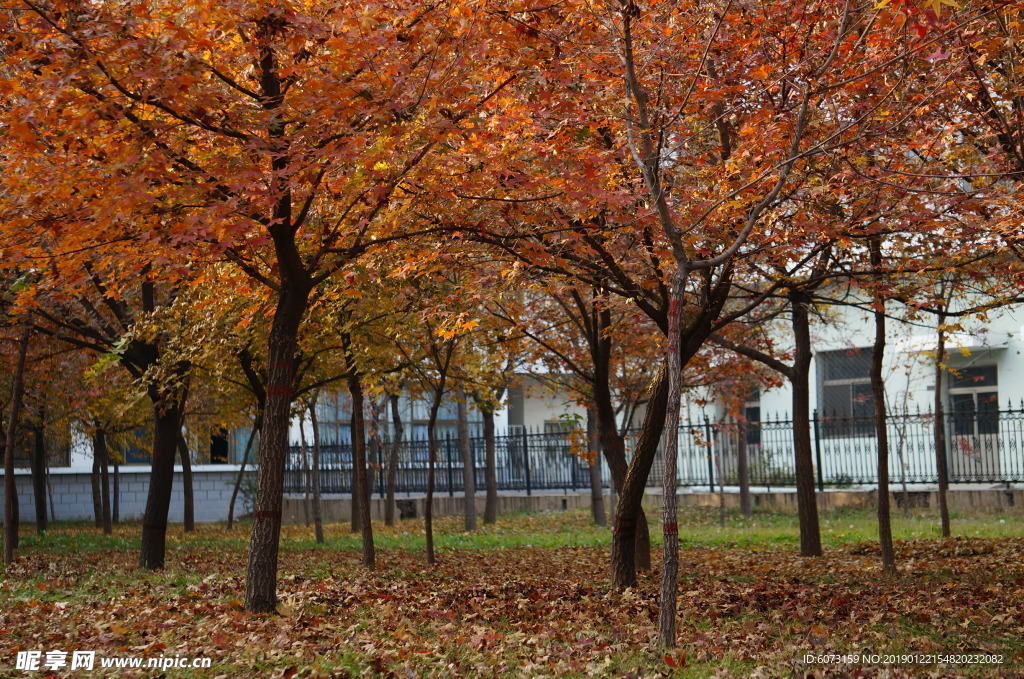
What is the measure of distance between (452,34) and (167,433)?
810 centimetres

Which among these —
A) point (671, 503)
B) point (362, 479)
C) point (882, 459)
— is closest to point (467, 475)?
point (362, 479)

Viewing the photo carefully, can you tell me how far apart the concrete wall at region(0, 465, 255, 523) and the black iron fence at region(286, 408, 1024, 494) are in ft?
7.86

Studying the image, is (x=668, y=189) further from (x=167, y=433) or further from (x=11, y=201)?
(x=167, y=433)

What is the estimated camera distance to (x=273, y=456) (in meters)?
8.67

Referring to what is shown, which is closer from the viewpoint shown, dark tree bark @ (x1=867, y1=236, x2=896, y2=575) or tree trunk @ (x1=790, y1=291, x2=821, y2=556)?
dark tree bark @ (x1=867, y1=236, x2=896, y2=575)

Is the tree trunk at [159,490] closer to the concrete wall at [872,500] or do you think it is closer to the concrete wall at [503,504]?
the concrete wall at [503,504]

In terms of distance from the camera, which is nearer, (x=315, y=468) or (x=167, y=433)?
(x=167, y=433)

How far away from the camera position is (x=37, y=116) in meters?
6.81

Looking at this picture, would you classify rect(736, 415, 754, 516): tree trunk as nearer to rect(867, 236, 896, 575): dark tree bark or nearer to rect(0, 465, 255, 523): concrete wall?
rect(867, 236, 896, 575): dark tree bark

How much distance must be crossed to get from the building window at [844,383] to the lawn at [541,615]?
9.71 m

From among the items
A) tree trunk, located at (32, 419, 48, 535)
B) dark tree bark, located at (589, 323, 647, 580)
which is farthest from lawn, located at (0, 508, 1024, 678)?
tree trunk, located at (32, 419, 48, 535)

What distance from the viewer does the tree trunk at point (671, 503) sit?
668 centimetres

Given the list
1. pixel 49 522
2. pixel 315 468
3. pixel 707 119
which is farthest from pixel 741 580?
pixel 49 522

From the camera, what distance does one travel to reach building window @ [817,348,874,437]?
24453 mm
